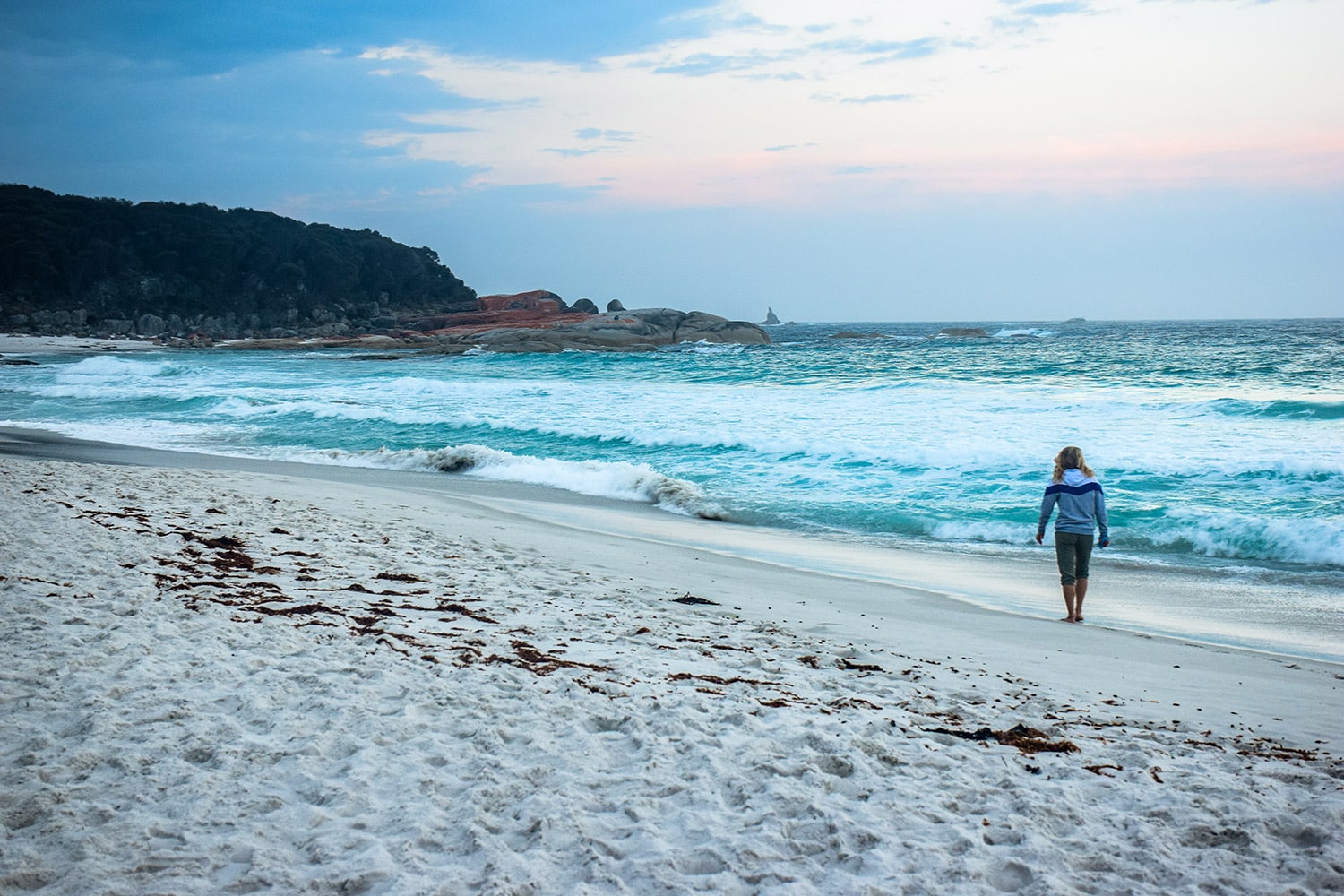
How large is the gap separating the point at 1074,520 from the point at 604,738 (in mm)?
5409

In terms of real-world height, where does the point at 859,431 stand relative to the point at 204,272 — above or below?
below

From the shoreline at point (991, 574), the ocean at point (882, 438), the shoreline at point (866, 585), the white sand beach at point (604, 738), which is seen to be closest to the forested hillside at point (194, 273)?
the ocean at point (882, 438)

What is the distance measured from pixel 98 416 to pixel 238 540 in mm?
21021

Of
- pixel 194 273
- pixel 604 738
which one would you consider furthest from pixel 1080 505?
pixel 194 273

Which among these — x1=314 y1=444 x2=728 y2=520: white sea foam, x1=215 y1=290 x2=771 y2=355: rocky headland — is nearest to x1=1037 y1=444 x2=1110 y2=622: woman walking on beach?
x1=314 y1=444 x2=728 y2=520: white sea foam

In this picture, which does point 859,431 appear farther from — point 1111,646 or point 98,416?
point 98,416

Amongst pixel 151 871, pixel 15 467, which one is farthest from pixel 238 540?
pixel 15 467

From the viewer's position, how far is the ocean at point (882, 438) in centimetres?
1014

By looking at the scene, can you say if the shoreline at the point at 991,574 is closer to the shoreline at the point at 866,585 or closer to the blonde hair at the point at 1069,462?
the shoreline at the point at 866,585

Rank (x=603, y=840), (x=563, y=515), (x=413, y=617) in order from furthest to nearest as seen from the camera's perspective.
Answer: (x=563, y=515) < (x=413, y=617) < (x=603, y=840)

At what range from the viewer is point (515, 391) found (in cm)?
3150

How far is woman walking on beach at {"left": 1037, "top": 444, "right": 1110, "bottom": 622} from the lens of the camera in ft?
23.4

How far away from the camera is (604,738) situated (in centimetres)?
385

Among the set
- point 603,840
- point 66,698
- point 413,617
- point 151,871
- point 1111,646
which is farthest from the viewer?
point 1111,646
